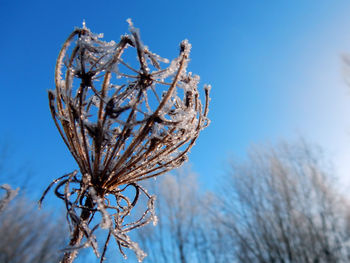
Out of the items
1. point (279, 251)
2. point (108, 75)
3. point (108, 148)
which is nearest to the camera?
point (108, 75)

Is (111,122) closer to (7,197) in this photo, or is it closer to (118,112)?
(118,112)

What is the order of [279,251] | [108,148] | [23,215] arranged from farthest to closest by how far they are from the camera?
1. [279,251]
2. [23,215]
3. [108,148]

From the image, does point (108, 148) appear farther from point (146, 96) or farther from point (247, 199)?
point (247, 199)

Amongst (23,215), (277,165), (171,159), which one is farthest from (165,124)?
(277,165)

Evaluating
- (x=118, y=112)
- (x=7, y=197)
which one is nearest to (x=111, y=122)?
(x=118, y=112)

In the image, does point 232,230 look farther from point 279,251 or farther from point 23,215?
point 23,215

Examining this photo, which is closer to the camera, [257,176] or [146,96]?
[146,96]

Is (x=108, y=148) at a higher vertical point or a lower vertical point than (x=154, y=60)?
lower

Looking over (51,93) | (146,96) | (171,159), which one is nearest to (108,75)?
(146,96)

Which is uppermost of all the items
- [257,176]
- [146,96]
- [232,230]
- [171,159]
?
[257,176]
